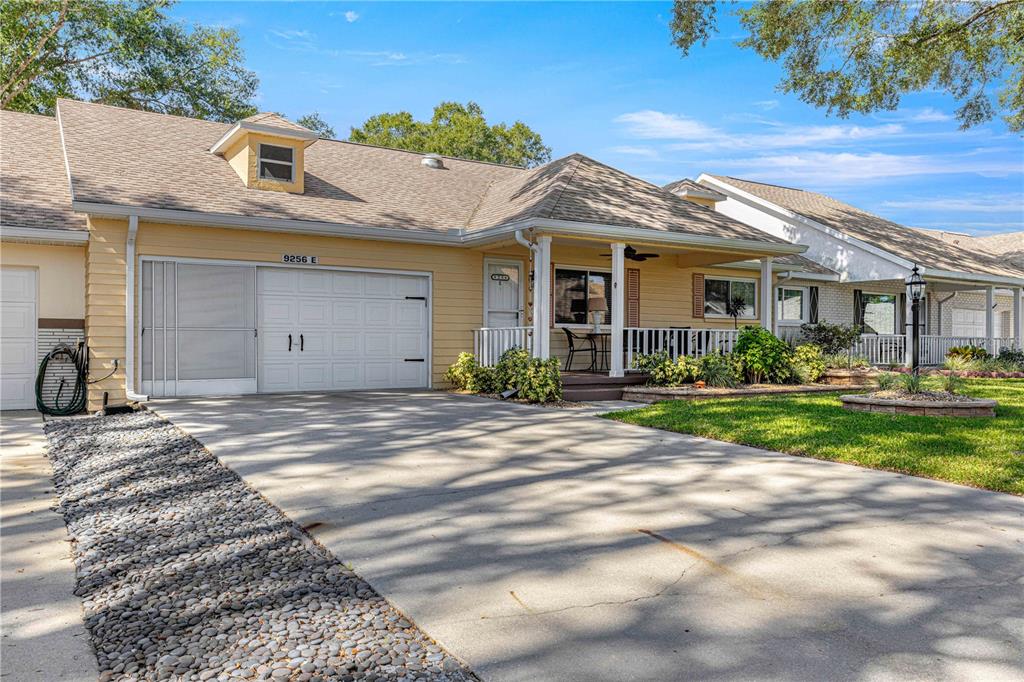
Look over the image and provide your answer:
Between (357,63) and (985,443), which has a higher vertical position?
(357,63)

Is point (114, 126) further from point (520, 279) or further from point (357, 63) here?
point (357, 63)

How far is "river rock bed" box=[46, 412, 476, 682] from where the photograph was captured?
2.31 metres

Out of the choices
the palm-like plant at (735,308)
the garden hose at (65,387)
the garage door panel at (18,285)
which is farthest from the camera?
the palm-like plant at (735,308)

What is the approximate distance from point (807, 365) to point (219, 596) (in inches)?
484

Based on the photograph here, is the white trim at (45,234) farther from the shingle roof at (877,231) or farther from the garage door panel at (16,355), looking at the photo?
the shingle roof at (877,231)

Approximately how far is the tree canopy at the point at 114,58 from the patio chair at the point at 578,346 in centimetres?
1587

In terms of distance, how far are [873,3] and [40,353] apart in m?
13.8

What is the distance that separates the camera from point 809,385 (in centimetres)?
1239

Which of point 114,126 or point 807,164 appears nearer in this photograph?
point 114,126

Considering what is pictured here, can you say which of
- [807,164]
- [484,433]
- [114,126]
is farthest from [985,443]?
[807,164]

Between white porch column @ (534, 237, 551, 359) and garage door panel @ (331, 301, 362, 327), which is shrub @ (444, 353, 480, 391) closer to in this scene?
white porch column @ (534, 237, 551, 359)

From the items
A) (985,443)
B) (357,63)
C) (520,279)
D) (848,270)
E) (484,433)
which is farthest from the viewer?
(357,63)

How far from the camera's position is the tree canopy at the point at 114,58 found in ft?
59.2

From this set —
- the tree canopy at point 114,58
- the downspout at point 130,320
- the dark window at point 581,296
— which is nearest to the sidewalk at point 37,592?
the downspout at point 130,320
